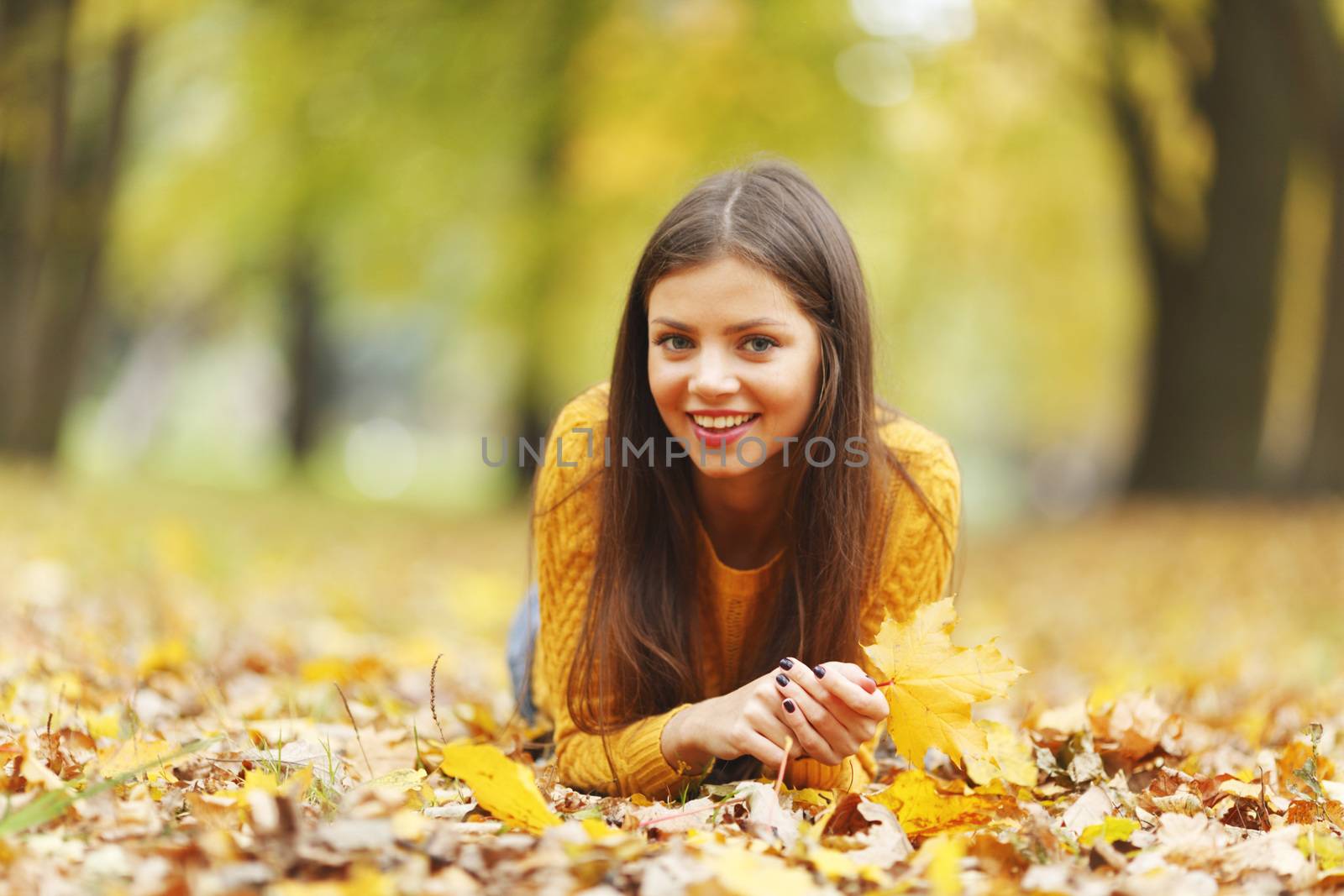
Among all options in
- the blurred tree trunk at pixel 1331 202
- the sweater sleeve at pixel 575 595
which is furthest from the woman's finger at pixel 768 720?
the blurred tree trunk at pixel 1331 202

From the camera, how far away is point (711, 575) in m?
2.50

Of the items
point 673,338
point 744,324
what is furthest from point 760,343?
point 673,338

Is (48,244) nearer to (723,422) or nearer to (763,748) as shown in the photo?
(723,422)

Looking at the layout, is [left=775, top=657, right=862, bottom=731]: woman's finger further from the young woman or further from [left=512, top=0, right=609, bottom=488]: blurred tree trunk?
[left=512, top=0, right=609, bottom=488]: blurred tree trunk

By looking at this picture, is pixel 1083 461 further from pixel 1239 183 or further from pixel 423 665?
pixel 423 665

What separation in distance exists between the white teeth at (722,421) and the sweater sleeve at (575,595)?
30 centimetres

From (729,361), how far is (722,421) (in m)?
0.11

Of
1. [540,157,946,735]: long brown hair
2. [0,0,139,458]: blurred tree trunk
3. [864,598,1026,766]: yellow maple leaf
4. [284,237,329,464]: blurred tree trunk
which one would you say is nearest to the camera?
[864,598,1026,766]: yellow maple leaf

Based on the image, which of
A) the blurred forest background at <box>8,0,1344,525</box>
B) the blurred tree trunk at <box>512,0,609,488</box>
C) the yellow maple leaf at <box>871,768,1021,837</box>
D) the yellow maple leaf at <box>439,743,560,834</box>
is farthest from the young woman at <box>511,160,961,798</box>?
the blurred tree trunk at <box>512,0,609,488</box>

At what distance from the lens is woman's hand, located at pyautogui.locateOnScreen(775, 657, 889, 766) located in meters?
1.94

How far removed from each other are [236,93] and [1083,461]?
29031mm

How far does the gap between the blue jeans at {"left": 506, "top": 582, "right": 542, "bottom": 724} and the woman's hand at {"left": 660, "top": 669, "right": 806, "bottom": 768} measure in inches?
26.4

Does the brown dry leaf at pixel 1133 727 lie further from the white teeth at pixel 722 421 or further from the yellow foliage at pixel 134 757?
the yellow foliage at pixel 134 757

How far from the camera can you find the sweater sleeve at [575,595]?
7.41ft
